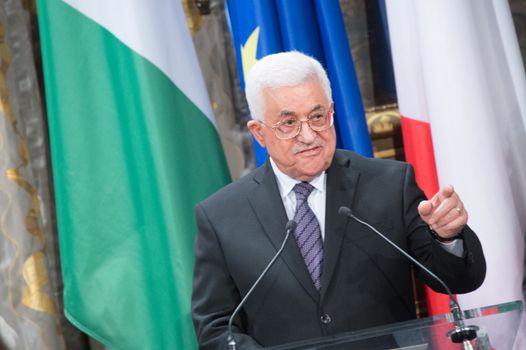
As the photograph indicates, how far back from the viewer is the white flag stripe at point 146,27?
2.87m

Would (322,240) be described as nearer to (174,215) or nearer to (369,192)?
(369,192)

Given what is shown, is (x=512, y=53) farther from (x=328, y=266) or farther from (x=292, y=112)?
(x=328, y=266)

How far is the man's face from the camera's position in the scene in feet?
6.77

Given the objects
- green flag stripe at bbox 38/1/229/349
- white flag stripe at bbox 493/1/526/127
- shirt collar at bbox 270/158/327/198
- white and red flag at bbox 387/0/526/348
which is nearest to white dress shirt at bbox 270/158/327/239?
shirt collar at bbox 270/158/327/198

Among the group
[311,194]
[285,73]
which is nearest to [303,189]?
[311,194]

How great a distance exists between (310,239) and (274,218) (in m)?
0.11

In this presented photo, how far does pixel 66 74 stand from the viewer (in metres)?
2.83

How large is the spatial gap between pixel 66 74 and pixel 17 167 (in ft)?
1.43

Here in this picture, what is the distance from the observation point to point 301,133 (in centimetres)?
208

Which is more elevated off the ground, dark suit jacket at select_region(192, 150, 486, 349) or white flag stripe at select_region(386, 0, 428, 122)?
white flag stripe at select_region(386, 0, 428, 122)

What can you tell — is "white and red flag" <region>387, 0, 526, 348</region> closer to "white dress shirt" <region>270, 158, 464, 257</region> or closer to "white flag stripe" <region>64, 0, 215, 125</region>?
"white dress shirt" <region>270, 158, 464, 257</region>

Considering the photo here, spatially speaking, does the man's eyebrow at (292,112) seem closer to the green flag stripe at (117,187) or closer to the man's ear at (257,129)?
the man's ear at (257,129)

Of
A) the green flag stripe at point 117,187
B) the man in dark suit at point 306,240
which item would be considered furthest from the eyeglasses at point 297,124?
the green flag stripe at point 117,187

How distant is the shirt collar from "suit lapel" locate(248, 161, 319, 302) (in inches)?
0.7
